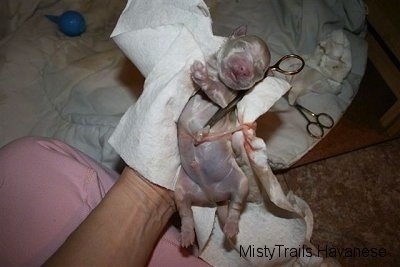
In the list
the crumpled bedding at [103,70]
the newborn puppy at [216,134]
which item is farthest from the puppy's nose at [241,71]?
the crumpled bedding at [103,70]

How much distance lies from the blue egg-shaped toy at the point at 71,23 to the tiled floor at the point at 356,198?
1.07 m

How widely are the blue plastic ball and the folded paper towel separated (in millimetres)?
840

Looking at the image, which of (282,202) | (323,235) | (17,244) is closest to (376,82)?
(323,235)

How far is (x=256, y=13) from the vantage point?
1663mm

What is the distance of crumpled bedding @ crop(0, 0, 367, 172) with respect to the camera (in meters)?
1.35

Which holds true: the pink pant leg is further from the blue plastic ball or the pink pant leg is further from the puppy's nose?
the blue plastic ball

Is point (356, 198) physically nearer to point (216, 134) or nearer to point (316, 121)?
point (316, 121)

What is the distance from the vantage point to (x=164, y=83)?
753mm

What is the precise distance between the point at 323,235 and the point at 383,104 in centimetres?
71

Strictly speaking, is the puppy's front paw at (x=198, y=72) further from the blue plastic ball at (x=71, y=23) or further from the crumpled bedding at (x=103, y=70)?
the blue plastic ball at (x=71, y=23)

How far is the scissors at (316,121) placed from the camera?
4.67 feet

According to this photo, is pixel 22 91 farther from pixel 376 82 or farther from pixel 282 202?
pixel 376 82

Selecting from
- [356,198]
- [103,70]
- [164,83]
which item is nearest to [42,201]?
[164,83]

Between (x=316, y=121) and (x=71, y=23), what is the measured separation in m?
1.12
